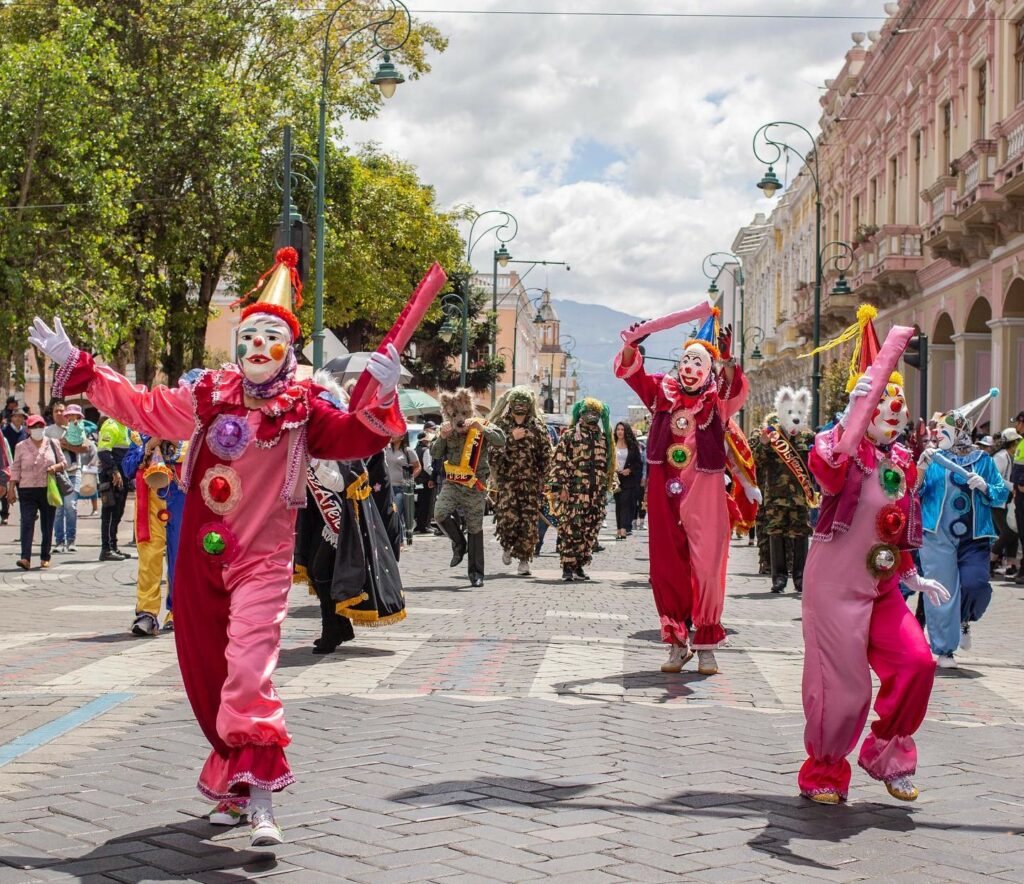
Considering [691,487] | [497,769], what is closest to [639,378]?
[691,487]

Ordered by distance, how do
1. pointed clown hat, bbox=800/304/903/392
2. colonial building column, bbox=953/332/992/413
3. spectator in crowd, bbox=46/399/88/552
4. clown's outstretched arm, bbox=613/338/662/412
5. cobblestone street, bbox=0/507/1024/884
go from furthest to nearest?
colonial building column, bbox=953/332/992/413 → spectator in crowd, bbox=46/399/88/552 → clown's outstretched arm, bbox=613/338/662/412 → pointed clown hat, bbox=800/304/903/392 → cobblestone street, bbox=0/507/1024/884

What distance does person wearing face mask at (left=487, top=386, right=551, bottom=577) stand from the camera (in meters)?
16.2

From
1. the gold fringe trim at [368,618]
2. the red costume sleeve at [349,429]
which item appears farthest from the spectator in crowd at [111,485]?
the red costume sleeve at [349,429]

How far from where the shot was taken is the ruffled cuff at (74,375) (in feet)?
18.1

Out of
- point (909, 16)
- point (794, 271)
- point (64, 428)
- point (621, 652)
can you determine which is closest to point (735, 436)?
point (621, 652)

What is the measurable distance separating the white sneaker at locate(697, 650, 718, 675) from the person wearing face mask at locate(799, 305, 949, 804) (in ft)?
9.79

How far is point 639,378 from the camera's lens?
897 cm

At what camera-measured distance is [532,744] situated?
21.8 ft

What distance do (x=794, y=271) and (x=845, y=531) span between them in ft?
187

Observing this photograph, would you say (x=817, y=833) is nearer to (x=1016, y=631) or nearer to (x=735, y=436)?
(x=735, y=436)

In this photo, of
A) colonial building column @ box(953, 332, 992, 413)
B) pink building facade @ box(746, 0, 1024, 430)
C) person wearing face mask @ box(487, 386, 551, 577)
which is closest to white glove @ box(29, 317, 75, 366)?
person wearing face mask @ box(487, 386, 551, 577)

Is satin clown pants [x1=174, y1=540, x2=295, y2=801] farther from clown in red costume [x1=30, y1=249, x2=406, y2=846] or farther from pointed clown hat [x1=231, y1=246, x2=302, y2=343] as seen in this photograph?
pointed clown hat [x1=231, y1=246, x2=302, y2=343]

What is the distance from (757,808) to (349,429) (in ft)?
6.72

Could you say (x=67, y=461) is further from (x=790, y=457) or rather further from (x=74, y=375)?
(x=74, y=375)
